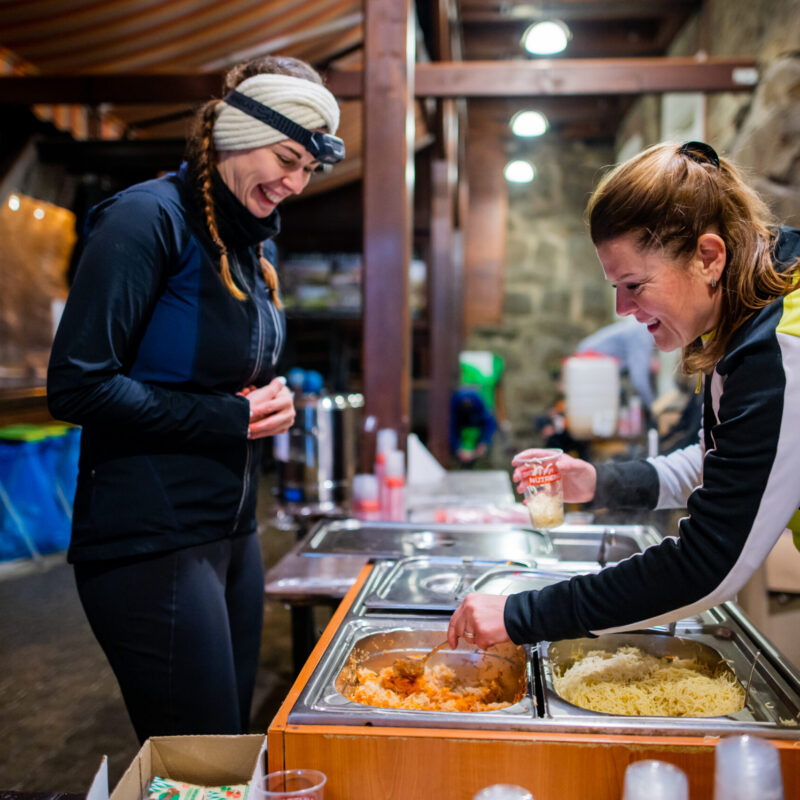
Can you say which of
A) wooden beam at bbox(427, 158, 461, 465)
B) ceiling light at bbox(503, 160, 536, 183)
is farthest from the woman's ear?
ceiling light at bbox(503, 160, 536, 183)

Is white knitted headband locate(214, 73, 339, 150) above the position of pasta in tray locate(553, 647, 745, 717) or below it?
above

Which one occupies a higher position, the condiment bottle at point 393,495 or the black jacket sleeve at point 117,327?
the black jacket sleeve at point 117,327

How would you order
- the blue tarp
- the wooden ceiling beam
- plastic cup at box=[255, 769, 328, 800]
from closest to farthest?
plastic cup at box=[255, 769, 328, 800]
the blue tarp
the wooden ceiling beam

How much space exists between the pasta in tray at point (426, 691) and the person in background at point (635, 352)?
4.76 meters

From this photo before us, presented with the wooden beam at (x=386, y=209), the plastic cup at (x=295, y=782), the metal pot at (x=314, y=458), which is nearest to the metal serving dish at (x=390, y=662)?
the plastic cup at (x=295, y=782)

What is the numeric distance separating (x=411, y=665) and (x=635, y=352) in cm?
498

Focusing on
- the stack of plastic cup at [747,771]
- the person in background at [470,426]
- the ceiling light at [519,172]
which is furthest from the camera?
the ceiling light at [519,172]

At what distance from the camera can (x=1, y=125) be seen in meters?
6.62

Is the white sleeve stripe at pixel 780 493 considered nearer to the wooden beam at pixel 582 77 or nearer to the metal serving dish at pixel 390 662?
the metal serving dish at pixel 390 662

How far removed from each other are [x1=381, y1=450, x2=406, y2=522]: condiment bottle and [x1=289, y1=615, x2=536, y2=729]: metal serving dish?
1.38 m

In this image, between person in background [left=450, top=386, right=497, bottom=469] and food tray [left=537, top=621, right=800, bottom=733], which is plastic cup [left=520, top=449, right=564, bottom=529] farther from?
person in background [left=450, top=386, right=497, bottom=469]

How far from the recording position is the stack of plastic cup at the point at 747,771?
33.6 inches

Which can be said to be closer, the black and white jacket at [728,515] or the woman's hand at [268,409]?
the black and white jacket at [728,515]

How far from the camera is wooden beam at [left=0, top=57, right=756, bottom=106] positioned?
5.16 metres
